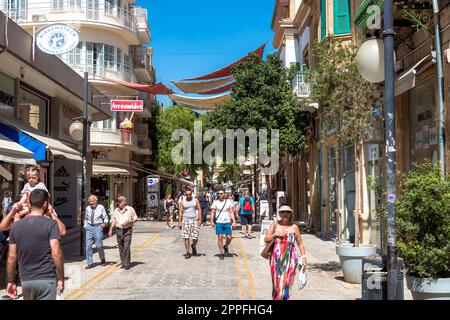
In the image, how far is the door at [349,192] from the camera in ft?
61.4

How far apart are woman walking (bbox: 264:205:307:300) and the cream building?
→ 91.0 feet

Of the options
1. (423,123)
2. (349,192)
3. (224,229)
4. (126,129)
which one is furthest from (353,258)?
(126,129)

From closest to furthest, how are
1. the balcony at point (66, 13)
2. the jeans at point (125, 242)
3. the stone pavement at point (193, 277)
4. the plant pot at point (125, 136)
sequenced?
the stone pavement at point (193, 277) < the jeans at point (125, 242) < the balcony at point (66, 13) < the plant pot at point (125, 136)

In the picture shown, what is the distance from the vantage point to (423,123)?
12.5 m

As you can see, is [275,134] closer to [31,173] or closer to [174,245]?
[174,245]

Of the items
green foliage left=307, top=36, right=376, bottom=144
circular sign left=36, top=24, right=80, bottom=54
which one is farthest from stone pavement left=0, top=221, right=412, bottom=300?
circular sign left=36, top=24, right=80, bottom=54

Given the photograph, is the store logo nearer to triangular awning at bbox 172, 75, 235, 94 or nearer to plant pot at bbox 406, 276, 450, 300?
triangular awning at bbox 172, 75, 235, 94

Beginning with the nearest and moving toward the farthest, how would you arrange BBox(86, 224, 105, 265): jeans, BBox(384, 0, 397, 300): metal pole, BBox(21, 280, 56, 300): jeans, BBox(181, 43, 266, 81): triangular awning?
BBox(21, 280, 56, 300): jeans < BBox(384, 0, 397, 300): metal pole < BBox(86, 224, 105, 265): jeans < BBox(181, 43, 266, 81): triangular awning

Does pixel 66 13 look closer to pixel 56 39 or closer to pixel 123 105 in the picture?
pixel 123 105

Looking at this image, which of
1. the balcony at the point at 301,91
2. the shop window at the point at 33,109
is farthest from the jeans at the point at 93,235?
the balcony at the point at 301,91

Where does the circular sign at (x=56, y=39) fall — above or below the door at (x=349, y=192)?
above

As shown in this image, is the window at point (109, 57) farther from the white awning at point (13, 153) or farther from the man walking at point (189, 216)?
the white awning at point (13, 153)

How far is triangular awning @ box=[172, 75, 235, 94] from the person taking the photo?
29.4 meters

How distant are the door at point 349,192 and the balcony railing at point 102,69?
1962 cm
